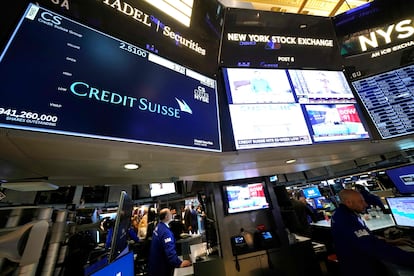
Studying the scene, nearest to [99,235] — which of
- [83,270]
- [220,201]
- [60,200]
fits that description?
[60,200]

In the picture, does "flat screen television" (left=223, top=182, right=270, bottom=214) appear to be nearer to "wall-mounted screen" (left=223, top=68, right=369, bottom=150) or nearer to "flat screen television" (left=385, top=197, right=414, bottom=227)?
"flat screen television" (left=385, top=197, right=414, bottom=227)

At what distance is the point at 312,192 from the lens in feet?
29.7

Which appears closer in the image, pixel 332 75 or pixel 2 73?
pixel 2 73

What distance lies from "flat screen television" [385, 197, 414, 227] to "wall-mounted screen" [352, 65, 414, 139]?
1.59 meters

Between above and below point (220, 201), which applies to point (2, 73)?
above

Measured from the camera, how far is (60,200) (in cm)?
825

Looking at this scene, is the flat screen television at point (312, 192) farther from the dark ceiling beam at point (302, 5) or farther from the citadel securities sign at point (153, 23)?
the citadel securities sign at point (153, 23)

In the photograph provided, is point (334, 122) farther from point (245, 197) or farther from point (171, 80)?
point (245, 197)

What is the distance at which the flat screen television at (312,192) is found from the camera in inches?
353

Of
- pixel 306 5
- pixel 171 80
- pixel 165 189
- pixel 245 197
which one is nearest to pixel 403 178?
pixel 245 197

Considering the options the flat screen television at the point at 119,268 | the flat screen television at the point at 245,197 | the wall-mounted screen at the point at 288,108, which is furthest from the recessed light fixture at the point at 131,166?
the flat screen television at the point at 245,197

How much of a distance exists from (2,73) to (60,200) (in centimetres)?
1016

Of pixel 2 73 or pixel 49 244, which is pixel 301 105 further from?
pixel 49 244

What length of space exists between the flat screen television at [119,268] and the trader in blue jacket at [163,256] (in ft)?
4.46
